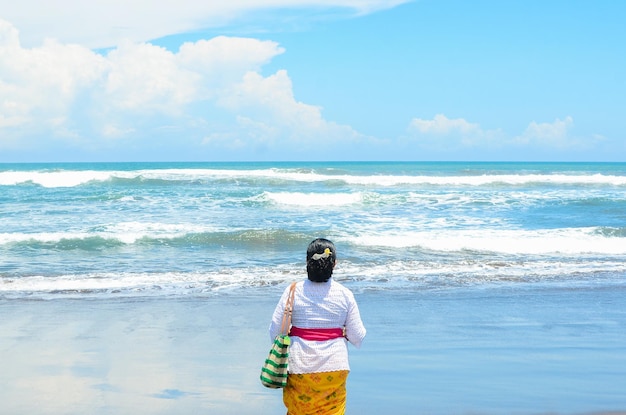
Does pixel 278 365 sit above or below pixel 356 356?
above

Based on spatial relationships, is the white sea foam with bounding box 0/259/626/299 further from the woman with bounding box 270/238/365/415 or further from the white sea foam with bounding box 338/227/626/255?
the woman with bounding box 270/238/365/415

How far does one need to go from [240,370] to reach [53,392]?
1.46 meters

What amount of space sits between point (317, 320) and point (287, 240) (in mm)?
12060

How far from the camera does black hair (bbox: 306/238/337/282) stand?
357 cm

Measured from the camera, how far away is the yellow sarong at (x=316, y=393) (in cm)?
364

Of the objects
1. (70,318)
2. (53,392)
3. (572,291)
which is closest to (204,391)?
(53,392)

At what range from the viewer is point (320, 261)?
358cm

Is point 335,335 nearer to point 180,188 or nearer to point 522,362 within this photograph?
point 522,362

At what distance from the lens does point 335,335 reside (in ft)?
12.1

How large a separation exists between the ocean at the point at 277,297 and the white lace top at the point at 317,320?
1473mm

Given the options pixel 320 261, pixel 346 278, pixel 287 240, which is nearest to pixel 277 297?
pixel 346 278

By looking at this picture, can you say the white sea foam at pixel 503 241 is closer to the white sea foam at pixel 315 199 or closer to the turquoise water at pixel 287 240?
the turquoise water at pixel 287 240

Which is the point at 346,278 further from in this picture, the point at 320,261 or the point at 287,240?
the point at 320,261

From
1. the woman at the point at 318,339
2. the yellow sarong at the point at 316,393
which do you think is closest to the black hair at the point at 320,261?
the woman at the point at 318,339
